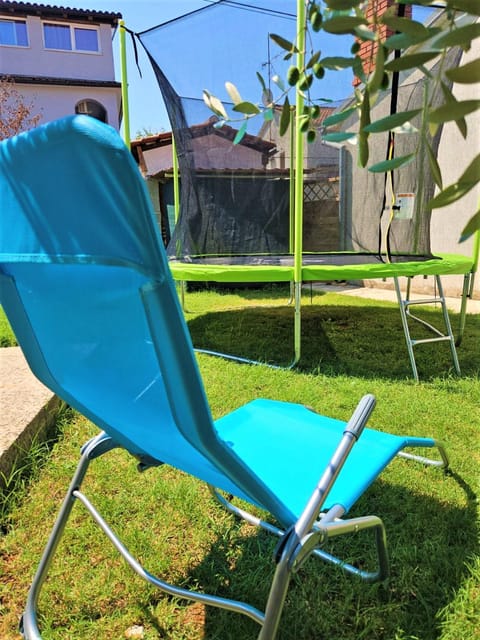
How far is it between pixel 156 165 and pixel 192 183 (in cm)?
641

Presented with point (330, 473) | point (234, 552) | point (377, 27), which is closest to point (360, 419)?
point (330, 473)

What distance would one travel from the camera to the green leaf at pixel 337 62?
504 millimetres

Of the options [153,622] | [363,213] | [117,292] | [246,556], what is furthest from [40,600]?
[363,213]

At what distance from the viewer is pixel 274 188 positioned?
4719 millimetres

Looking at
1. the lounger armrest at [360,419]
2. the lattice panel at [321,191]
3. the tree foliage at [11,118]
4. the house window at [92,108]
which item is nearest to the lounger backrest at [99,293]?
the lounger armrest at [360,419]

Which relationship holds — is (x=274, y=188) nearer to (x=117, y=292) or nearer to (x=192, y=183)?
(x=192, y=183)

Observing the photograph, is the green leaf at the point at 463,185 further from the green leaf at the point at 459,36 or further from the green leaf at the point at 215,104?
the green leaf at the point at 215,104

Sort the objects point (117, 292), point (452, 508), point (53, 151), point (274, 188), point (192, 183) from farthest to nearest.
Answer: point (274, 188) < point (192, 183) < point (452, 508) < point (117, 292) < point (53, 151)

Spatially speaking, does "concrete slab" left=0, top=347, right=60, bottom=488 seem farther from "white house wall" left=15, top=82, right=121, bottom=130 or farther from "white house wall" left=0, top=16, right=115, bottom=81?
"white house wall" left=0, top=16, right=115, bottom=81

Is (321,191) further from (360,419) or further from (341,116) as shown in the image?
(341,116)

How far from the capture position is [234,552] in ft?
4.54

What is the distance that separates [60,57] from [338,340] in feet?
47.7

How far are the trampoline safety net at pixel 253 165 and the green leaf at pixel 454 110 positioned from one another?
346cm

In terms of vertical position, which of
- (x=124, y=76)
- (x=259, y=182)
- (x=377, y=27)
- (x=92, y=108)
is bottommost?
(x=377, y=27)
